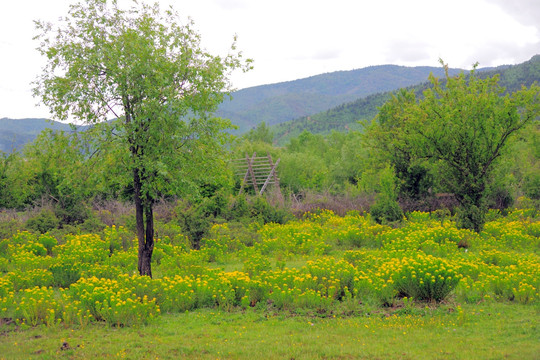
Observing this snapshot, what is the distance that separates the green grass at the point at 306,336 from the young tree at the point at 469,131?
10.4 m

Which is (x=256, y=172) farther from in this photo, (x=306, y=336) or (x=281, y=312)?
(x=306, y=336)

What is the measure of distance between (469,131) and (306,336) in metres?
13.7

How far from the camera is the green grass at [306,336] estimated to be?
6176 mm

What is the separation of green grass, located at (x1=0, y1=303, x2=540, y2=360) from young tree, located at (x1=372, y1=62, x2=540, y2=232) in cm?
1035

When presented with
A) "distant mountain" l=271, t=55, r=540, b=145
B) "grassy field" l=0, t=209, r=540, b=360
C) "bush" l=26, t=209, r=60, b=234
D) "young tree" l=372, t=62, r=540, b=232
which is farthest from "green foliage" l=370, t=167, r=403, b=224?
"distant mountain" l=271, t=55, r=540, b=145

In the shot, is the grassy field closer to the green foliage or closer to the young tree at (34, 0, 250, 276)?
the young tree at (34, 0, 250, 276)

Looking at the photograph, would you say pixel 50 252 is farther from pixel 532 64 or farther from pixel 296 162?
pixel 532 64

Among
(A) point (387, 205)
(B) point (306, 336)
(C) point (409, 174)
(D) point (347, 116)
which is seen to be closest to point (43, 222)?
(A) point (387, 205)

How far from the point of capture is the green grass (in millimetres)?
6176

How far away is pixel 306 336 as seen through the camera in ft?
22.6

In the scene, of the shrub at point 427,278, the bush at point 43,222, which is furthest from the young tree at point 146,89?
the bush at point 43,222

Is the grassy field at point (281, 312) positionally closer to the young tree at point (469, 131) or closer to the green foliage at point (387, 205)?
the young tree at point (469, 131)

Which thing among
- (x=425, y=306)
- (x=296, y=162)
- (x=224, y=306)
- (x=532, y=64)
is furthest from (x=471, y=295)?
(x=532, y=64)

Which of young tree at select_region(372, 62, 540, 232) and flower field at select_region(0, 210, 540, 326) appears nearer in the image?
flower field at select_region(0, 210, 540, 326)
